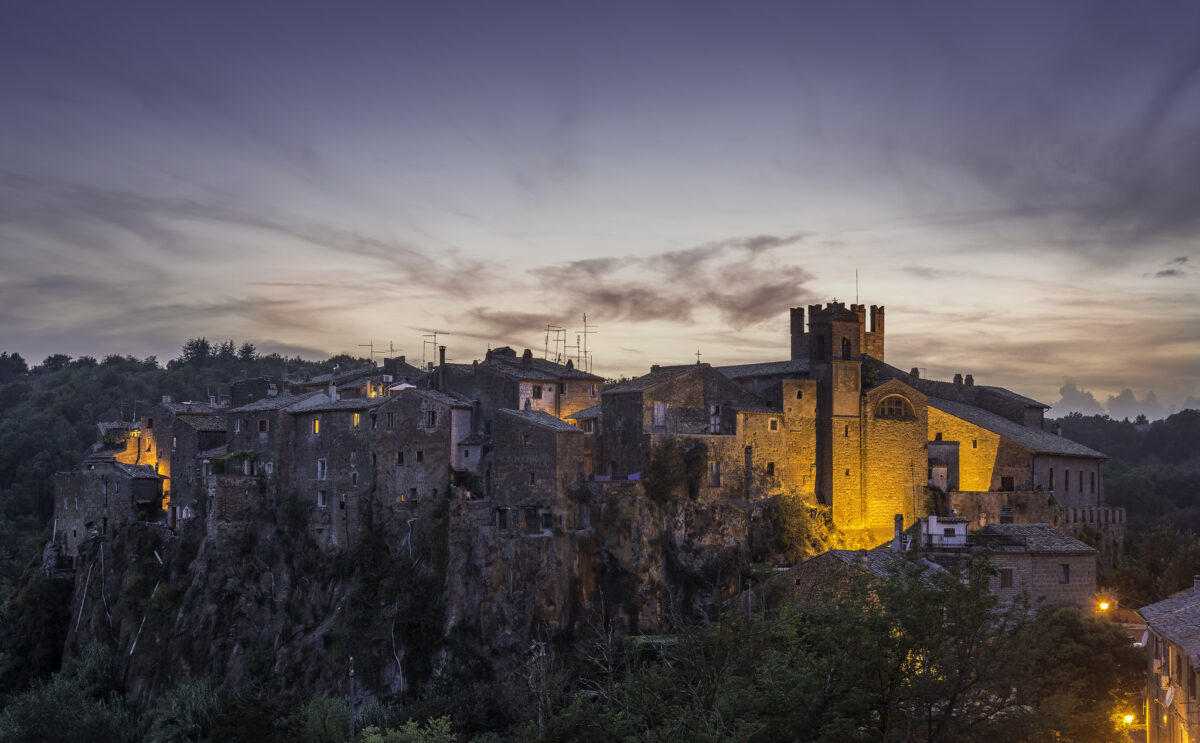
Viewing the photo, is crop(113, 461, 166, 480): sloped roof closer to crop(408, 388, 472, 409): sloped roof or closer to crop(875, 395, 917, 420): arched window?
crop(408, 388, 472, 409): sloped roof

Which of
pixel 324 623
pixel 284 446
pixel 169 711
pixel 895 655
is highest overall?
pixel 284 446

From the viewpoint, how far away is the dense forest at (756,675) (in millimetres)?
26594

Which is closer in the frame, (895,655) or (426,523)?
(895,655)

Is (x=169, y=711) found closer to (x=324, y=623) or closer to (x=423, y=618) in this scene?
(x=324, y=623)

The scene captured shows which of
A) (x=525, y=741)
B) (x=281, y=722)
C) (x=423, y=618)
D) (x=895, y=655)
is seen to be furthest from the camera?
(x=423, y=618)

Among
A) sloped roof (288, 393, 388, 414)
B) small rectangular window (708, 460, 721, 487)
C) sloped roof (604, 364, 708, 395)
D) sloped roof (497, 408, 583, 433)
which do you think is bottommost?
small rectangular window (708, 460, 721, 487)

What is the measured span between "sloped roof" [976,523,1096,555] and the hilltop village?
117mm

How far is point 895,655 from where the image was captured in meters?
26.9

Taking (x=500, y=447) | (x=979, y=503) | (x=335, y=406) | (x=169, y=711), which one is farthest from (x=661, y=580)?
(x=169, y=711)

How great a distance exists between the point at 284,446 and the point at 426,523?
12557 millimetres

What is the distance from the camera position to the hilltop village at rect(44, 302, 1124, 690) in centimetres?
5119

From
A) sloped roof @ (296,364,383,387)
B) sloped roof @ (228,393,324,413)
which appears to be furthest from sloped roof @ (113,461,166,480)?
sloped roof @ (296,364,383,387)

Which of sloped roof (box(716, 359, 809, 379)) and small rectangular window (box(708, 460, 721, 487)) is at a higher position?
sloped roof (box(716, 359, 809, 379))

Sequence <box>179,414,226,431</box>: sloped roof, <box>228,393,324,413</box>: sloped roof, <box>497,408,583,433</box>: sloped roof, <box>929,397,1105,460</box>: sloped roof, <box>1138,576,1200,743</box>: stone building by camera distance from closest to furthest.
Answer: <box>1138,576,1200,743</box>: stone building
<box>497,408,583,433</box>: sloped roof
<box>929,397,1105,460</box>: sloped roof
<box>228,393,324,413</box>: sloped roof
<box>179,414,226,431</box>: sloped roof
